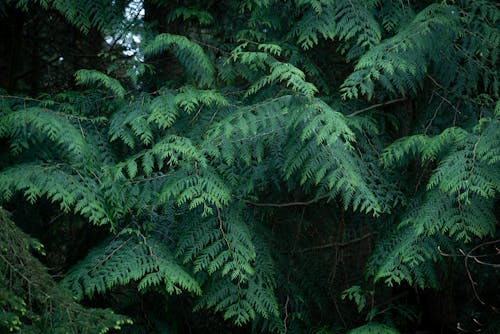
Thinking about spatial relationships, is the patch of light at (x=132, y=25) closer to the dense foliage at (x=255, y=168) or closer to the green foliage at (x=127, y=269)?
the dense foliage at (x=255, y=168)

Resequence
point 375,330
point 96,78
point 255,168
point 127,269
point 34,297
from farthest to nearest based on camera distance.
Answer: point 255,168
point 96,78
point 375,330
point 127,269
point 34,297

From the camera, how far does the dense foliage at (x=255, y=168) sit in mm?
4195

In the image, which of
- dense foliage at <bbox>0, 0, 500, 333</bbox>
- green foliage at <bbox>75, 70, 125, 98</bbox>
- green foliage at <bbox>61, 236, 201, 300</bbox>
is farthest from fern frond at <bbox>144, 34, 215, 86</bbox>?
green foliage at <bbox>61, 236, 201, 300</bbox>

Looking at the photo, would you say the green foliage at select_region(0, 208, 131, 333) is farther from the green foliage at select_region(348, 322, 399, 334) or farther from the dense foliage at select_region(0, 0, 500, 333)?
the green foliage at select_region(348, 322, 399, 334)

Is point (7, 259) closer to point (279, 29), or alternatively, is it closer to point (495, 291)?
point (279, 29)

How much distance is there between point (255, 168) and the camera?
5031 millimetres

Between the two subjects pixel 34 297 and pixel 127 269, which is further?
pixel 127 269

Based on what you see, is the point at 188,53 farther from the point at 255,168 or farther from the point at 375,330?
the point at 375,330

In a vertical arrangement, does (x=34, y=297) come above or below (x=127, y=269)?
above

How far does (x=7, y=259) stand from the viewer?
10.6 ft

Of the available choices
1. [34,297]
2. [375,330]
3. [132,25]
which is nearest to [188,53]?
[132,25]

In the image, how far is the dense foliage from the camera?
4.20 meters

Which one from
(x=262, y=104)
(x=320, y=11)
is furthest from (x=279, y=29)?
(x=262, y=104)

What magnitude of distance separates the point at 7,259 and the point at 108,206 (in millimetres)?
1206
